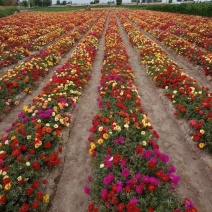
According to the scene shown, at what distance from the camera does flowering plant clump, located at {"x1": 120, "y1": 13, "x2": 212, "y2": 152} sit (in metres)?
5.73

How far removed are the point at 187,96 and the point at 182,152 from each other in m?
2.38

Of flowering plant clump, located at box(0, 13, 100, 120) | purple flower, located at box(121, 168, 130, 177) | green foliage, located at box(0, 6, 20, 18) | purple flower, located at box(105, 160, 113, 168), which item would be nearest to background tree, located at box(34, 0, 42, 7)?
green foliage, located at box(0, 6, 20, 18)

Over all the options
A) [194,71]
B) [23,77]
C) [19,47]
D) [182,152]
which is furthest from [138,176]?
[19,47]

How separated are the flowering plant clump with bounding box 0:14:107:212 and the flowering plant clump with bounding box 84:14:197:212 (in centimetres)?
104

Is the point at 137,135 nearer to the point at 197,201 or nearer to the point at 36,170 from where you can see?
the point at 197,201

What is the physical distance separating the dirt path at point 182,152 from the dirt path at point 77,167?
2.13 metres

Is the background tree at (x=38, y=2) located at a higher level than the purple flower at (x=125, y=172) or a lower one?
lower

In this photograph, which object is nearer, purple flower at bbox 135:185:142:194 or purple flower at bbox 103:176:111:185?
purple flower at bbox 135:185:142:194

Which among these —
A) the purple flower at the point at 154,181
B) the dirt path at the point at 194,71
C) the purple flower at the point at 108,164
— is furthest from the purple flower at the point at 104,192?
the dirt path at the point at 194,71

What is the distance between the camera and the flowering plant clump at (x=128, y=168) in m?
→ 3.80

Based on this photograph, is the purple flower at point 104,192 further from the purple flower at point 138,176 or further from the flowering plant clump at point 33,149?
the flowering plant clump at point 33,149

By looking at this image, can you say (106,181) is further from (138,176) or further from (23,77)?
(23,77)

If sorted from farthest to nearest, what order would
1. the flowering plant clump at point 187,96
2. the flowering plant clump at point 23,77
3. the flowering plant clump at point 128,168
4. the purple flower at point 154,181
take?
the flowering plant clump at point 23,77 < the flowering plant clump at point 187,96 < the purple flower at point 154,181 < the flowering plant clump at point 128,168

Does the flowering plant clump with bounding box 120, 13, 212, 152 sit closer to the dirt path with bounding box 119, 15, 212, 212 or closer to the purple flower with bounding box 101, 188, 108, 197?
the dirt path with bounding box 119, 15, 212, 212
